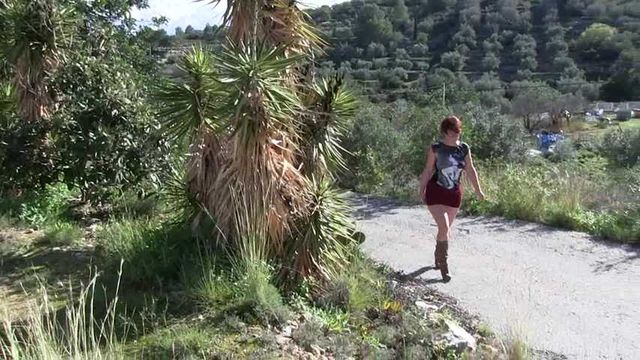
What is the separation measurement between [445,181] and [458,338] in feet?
6.85

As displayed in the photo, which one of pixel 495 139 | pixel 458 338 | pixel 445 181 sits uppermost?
pixel 445 181

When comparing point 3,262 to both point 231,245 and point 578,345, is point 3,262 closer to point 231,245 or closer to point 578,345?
point 231,245

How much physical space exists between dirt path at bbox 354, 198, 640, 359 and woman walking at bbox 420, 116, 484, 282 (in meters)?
0.40

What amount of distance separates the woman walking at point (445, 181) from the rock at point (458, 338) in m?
1.43

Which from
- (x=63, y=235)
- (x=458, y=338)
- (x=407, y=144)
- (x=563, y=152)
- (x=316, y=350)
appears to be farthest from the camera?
(x=563, y=152)

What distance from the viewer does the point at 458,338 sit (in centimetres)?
497

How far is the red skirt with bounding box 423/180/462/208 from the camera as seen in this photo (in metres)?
6.68

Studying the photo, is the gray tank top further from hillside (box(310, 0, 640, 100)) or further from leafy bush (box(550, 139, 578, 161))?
hillside (box(310, 0, 640, 100))

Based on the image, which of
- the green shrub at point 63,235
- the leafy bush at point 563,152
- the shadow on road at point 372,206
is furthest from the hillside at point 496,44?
the green shrub at point 63,235

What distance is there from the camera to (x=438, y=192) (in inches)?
264

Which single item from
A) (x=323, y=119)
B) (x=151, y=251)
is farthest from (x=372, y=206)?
(x=151, y=251)

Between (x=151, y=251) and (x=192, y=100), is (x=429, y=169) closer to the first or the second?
(x=192, y=100)

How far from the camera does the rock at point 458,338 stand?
4853 millimetres

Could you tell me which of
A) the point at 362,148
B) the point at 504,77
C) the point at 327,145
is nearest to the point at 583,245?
the point at 327,145
